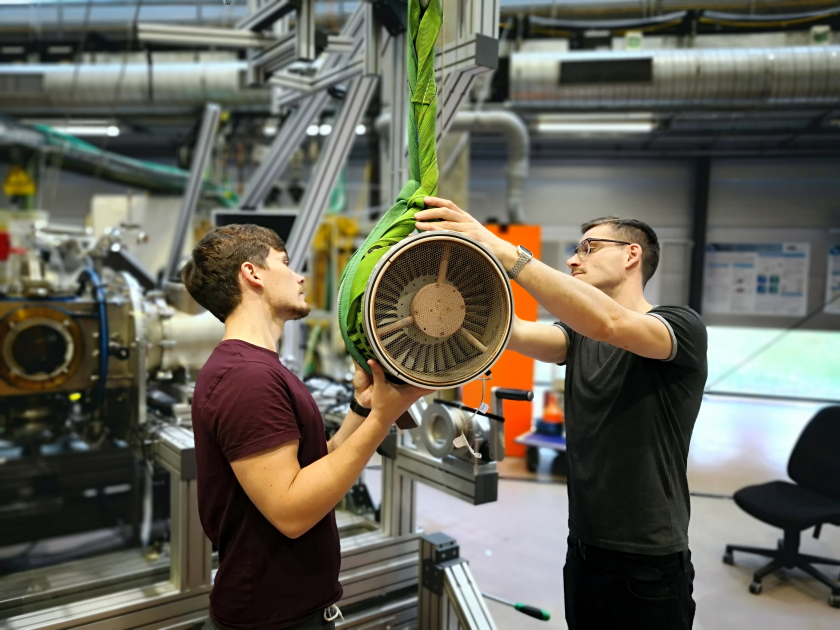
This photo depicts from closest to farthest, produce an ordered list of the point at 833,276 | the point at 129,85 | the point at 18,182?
the point at 129,85, the point at 833,276, the point at 18,182

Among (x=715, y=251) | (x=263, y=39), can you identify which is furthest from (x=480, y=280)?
(x=715, y=251)

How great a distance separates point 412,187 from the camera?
1.13 metres

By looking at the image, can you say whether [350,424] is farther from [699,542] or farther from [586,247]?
[699,542]

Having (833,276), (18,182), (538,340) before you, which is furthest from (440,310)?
(18,182)

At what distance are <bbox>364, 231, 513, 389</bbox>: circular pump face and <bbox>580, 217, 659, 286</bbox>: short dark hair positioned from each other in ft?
1.82

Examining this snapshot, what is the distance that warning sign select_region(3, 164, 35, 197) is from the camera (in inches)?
250

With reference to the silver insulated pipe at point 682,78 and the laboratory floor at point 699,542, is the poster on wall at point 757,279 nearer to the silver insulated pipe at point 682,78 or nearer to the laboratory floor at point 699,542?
the laboratory floor at point 699,542

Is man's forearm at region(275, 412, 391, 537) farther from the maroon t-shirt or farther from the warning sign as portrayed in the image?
the warning sign

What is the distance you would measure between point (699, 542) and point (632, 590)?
240 cm

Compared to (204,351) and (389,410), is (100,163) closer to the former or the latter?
(204,351)

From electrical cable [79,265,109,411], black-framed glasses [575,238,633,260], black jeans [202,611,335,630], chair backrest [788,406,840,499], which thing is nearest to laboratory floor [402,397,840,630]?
chair backrest [788,406,840,499]

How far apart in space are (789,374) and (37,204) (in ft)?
29.9

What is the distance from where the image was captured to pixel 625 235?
1.43 metres

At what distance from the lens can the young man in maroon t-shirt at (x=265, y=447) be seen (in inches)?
42.2
